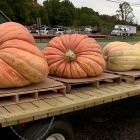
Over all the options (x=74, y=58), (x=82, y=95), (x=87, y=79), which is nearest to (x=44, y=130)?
(x=82, y=95)

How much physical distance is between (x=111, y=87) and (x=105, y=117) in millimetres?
1288

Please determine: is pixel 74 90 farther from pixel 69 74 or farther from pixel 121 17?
pixel 121 17

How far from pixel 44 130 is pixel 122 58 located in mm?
2641

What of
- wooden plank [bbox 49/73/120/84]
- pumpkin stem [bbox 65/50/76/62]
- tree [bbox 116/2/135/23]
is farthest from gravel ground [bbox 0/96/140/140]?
tree [bbox 116/2/135/23]

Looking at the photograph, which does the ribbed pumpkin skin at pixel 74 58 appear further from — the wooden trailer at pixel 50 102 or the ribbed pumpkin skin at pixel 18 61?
the ribbed pumpkin skin at pixel 18 61

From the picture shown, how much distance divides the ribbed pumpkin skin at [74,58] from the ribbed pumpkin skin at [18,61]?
70 centimetres

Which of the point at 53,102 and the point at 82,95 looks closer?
the point at 53,102

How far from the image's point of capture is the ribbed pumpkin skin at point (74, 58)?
17.5 ft

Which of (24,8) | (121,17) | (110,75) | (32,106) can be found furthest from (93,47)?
(121,17)

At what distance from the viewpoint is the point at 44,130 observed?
13.4 feet

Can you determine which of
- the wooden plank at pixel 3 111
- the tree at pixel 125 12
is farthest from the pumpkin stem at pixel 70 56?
the tree at pixel 125 12

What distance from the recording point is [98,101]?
4.65 meters

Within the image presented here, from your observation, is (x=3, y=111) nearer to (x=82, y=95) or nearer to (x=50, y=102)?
(x=50, y=102)

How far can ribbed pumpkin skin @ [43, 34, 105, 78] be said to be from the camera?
17.5 feet
